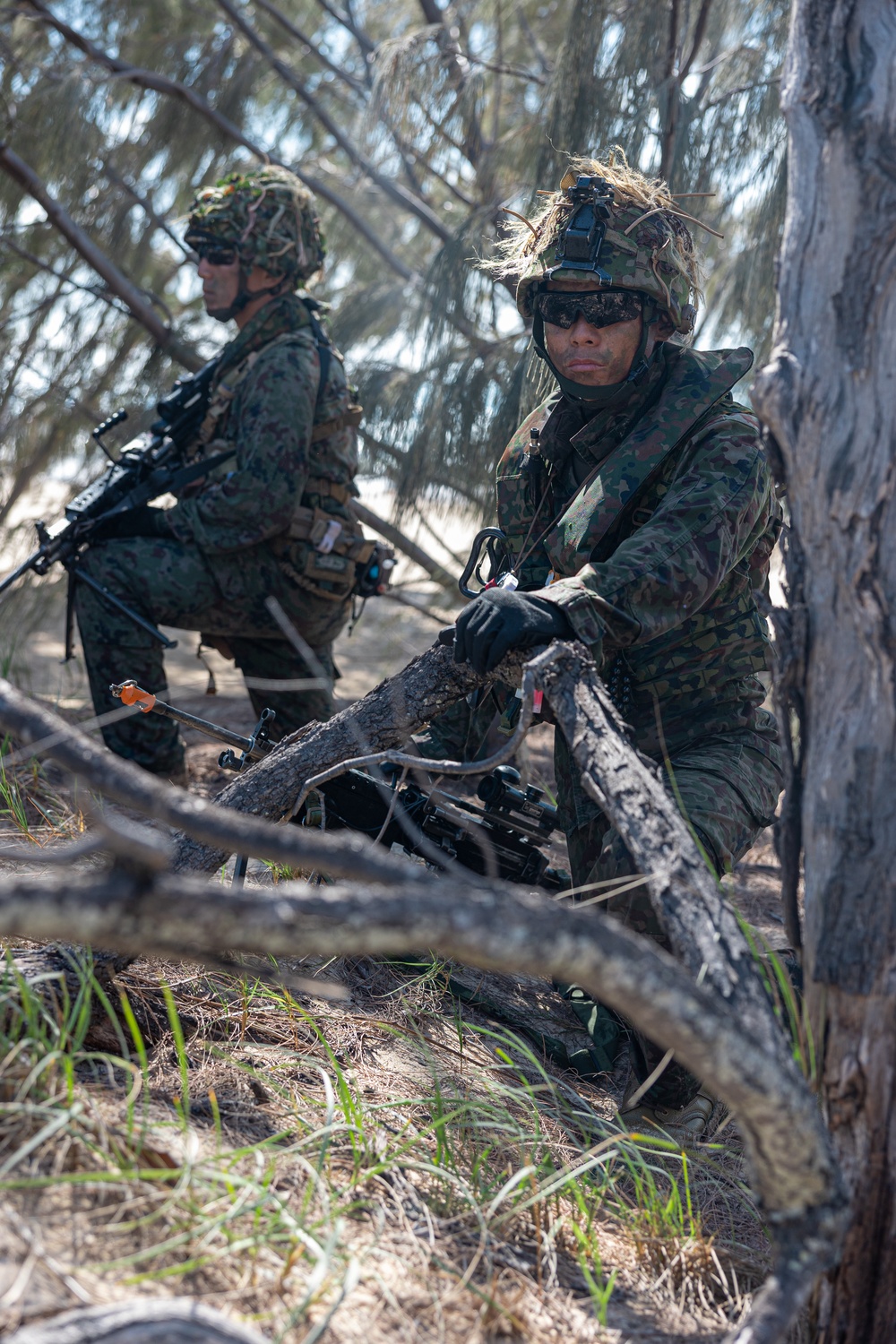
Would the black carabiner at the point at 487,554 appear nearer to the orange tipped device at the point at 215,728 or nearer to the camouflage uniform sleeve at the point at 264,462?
the orange tipped device at the point at 215,728

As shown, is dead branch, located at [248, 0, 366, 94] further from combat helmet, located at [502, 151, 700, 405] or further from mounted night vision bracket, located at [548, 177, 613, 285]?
mounted night vision bracket, located at [548, 177, 613, 285]

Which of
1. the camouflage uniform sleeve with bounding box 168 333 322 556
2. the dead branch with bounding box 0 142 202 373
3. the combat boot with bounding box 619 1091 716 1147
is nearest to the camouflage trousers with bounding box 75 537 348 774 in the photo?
the camouflage uniform sleeve with bounding box 168 333 322 556

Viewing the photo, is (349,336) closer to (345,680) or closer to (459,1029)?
(345,680)

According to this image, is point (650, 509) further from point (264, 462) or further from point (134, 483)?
point (134, 483)

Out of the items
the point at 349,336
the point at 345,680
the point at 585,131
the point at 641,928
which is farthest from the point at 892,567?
the point at 345,680

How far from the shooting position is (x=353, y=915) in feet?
3.64

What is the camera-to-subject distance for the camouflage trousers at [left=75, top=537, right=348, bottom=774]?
396 cm

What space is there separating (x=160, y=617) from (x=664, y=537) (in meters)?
2.42

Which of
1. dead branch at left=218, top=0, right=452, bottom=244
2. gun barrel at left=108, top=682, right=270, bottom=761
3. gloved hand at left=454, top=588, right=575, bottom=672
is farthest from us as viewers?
dead branch at left=218, top=0, right=452, bottom=244

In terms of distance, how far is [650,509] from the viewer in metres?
2.53

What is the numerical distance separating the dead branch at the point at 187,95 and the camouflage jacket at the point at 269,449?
4.04ft

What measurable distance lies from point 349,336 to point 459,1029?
3.62 m

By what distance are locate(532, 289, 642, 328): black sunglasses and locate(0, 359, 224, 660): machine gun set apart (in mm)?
1849

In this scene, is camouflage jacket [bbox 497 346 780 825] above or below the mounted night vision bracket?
below
